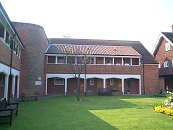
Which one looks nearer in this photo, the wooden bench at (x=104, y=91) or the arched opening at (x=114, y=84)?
the wooden bench at (x=104, y=91)

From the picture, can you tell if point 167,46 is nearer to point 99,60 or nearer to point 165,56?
point 165,56

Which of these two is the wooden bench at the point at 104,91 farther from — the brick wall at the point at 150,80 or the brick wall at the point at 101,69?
the brick wall at the point at 150,80

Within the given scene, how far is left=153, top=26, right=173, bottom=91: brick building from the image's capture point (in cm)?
3136

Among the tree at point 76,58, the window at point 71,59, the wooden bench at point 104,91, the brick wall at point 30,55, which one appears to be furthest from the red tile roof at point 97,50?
the wooden bench at point 104,91

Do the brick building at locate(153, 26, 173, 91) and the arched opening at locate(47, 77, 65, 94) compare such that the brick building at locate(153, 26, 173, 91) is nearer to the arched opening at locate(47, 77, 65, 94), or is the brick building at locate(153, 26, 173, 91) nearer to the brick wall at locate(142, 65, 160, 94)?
the brick wall at locate(142, 65, 160, 94)

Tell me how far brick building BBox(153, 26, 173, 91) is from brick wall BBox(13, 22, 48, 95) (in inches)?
761

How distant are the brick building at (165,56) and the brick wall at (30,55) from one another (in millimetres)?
19339

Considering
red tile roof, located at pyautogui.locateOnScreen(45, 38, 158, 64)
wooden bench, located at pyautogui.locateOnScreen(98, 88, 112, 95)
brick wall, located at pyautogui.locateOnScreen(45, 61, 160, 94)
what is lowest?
wooden bench, located at pyautogui.locateOnScreen(98, 88, 112, 95)

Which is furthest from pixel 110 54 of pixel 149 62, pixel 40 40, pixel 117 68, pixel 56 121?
pixel 56 121

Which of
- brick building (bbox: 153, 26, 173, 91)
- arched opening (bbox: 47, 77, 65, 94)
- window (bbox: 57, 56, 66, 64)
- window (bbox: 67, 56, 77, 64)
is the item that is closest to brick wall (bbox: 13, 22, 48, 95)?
window (bbox: 67, 56, 77, 64)

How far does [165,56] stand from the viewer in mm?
32812

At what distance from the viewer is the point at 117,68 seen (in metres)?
27.5

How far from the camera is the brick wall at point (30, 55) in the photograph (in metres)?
21.9

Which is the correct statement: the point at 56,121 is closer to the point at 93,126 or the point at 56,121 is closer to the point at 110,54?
the point at 93,126
